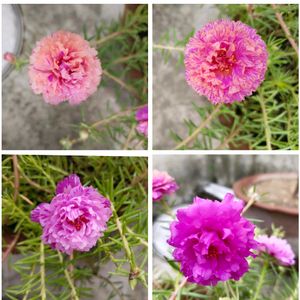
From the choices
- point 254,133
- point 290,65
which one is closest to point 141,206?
point 254,133

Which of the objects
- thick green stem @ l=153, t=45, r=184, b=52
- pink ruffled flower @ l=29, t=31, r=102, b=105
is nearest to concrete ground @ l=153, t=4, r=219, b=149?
thick green stem @ l=153, t=45, r=184, b=52

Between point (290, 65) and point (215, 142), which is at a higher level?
point (290, 65)

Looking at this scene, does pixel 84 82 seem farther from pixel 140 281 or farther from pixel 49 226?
pixel 140 281

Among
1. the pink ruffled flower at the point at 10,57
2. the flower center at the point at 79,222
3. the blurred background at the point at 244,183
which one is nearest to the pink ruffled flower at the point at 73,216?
the flower center at the point at 79,222

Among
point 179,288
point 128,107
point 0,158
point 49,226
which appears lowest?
point 179,288

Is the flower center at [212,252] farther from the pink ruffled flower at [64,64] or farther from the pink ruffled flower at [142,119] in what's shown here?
the pink ruffled flower at [64,64]

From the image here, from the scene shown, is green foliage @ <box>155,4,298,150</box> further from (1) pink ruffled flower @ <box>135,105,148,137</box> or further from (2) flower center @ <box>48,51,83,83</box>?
(2) flower center @ <box>48,51,83,83</box>

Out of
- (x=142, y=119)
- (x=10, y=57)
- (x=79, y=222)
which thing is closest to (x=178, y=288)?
(x=79, y=222)
